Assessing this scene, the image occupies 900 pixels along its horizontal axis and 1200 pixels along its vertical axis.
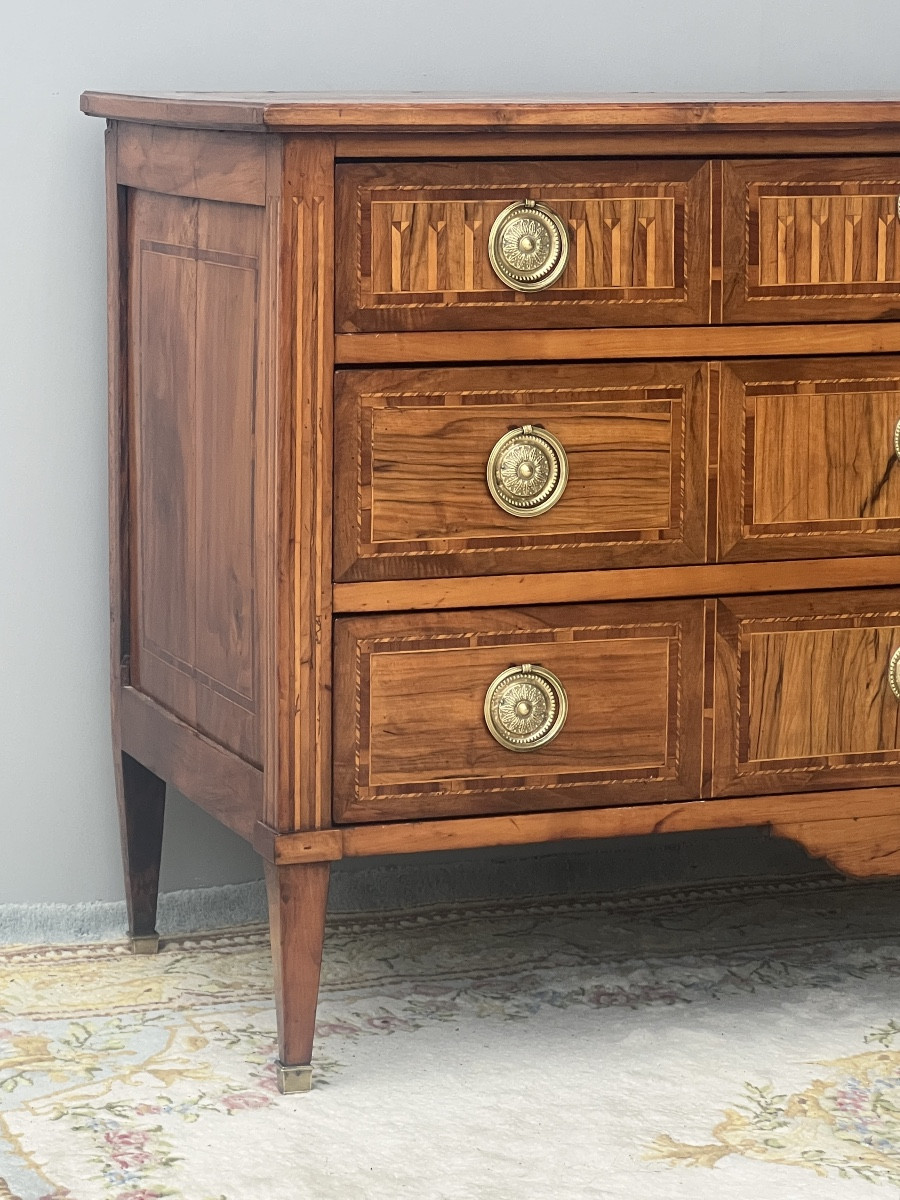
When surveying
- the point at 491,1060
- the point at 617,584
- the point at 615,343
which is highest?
the point at 615,343

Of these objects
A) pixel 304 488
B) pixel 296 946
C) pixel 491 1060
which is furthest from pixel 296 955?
pixel 304 488

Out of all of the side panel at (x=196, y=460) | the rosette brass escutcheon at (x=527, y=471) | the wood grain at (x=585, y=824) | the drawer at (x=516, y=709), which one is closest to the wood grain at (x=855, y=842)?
the wood grain at (x=585, y=824)

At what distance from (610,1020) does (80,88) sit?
108 cm

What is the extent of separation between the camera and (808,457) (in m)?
1.65

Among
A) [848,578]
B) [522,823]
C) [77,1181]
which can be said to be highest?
[848,578]

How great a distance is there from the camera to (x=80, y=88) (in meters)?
1.95

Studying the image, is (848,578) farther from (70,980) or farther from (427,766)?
(70,980)

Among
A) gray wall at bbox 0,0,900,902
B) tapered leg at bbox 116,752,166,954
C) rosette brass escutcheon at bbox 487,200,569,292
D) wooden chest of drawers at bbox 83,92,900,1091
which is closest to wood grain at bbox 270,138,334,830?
wooden chest of drawers at bbox 83,92,900,1091

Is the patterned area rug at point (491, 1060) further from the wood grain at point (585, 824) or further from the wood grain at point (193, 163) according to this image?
the wood grain at point (193, 163)

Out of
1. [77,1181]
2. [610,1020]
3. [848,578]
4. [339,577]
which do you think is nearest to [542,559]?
[339,577]

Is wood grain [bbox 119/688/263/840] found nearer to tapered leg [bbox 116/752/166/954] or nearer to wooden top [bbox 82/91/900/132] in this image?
tapered leg [bbox 116/752/166/954]

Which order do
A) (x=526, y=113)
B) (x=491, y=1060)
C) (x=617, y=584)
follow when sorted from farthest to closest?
(x=491, y=1060), (x=617, y=584), (x=526, y=113)

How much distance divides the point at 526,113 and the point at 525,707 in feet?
1.60

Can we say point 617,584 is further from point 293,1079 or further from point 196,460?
point 293,1079
